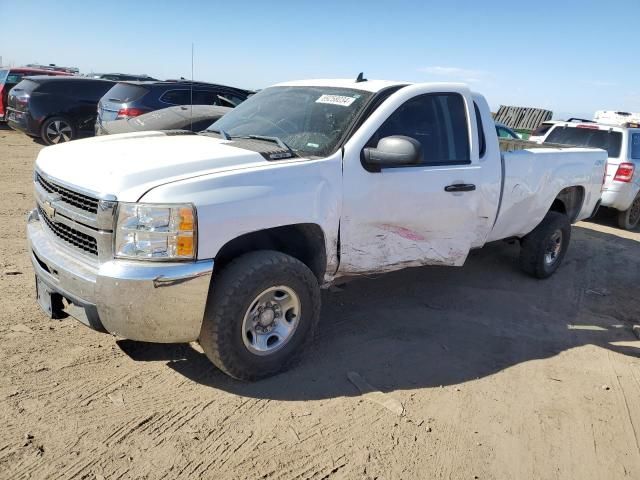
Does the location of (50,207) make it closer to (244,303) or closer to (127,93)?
(244,303)

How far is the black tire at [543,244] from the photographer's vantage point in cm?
577

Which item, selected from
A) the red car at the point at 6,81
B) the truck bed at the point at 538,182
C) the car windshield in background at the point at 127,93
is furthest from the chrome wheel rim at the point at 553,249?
the red car at the point at 6,81

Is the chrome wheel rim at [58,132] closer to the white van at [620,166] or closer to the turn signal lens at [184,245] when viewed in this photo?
the white van at [620,166]

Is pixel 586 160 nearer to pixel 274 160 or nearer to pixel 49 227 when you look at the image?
pixel 274 160

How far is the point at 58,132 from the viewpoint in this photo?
12.5 metres

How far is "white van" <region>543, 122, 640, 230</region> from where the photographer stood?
29.9 feet

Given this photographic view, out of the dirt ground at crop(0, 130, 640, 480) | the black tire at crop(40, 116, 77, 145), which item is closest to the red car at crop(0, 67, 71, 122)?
the black tire at crop(40, 116, 77, 145)

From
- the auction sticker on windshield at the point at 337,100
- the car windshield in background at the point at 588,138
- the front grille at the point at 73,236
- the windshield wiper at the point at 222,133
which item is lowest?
the front grille at the point at 73,236

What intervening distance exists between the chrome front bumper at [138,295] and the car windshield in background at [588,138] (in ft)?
28.8

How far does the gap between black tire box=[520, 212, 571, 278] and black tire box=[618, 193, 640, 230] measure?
4272mm

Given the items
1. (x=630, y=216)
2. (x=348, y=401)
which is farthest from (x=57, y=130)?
(x=630, y=216)

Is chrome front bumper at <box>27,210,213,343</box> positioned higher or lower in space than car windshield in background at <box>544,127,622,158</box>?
lower

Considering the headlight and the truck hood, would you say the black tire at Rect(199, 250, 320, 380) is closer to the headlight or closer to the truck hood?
the headlight

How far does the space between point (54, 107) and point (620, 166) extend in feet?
38.5
